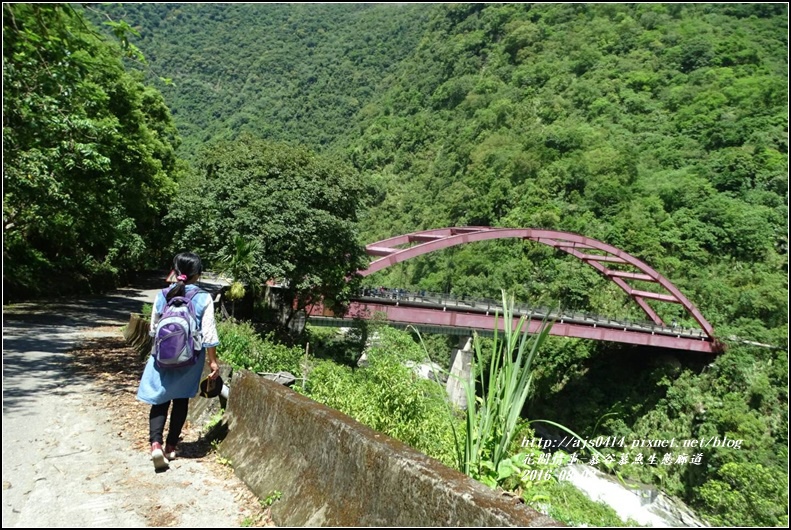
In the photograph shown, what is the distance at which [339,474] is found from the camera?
2.58 metres

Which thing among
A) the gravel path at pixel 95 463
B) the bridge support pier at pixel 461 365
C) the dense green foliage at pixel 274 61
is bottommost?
the bridge support pier at pixel 461 365

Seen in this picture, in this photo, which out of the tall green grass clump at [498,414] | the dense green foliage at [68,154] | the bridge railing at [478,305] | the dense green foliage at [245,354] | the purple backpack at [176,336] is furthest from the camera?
the bridge railing at [478,305]

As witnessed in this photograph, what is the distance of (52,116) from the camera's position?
19.7 feet

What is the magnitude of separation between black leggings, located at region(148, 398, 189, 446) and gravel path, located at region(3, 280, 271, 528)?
0.78ft

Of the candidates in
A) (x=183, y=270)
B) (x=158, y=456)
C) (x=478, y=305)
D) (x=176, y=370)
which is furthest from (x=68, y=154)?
(x=478, y=305)

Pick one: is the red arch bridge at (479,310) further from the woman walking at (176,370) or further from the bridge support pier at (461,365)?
the woman walking at (176,370)

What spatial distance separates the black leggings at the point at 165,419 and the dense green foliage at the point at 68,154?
2.43m

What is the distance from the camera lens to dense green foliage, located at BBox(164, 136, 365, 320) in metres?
15.9

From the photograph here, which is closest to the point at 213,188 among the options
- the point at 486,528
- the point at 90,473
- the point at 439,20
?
the point at 90,473

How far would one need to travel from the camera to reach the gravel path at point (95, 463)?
273 cm

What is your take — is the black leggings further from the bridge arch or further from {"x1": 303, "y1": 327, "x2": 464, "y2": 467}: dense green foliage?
the bridge arch

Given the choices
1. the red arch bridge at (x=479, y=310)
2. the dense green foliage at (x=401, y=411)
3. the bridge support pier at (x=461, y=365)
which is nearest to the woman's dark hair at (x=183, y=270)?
the dense green foliage at (x=401, y=411)

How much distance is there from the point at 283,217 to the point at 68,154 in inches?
317

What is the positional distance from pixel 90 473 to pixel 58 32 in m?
3.42
